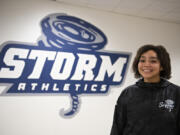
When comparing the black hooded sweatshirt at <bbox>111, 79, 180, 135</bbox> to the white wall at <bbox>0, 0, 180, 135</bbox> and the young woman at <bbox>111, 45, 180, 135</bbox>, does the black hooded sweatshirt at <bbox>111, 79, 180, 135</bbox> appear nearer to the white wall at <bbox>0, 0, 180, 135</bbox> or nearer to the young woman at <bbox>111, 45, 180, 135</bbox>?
the young woman at <bbox>111, 45, 180, 135</bbox>


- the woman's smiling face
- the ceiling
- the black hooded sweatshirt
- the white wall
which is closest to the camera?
the black hooded sweatshirt

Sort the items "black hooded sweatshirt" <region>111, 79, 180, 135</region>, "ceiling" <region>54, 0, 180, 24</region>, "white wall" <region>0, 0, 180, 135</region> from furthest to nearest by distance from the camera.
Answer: "ceiling" <region>54, 0, 180, 24</region> < "white wall" <region>0, 0, 180, 135</region> < "black hooded sweatshirt" <region>111, 79, 180, 135</region>

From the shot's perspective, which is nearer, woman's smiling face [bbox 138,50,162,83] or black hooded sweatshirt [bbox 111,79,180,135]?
black hooded sweatshirt [bbox 111,79,180,135]

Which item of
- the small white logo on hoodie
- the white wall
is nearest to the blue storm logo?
the white wall

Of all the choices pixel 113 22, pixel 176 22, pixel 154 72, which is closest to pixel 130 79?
pixel 113 22

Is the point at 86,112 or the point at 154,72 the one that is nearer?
the point at 154,72

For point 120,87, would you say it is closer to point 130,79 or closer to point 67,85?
point 130,79

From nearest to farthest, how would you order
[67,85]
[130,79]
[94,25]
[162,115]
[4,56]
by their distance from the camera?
[162,115]
[4,56]
[67,85]
[94,25]
[130,79]

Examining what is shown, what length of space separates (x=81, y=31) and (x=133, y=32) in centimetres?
117

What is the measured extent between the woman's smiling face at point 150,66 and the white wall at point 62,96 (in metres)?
1.97

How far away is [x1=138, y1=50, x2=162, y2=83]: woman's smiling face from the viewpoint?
1403 mm

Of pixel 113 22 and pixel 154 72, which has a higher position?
pixel 113 22

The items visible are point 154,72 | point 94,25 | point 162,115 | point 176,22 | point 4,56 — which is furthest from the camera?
point 176,22

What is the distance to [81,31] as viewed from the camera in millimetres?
3295
